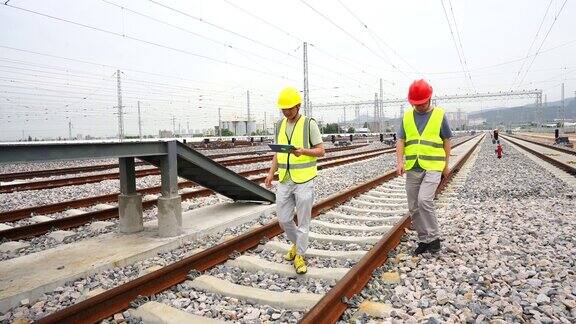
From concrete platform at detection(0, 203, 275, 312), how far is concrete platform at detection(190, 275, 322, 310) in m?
1.29

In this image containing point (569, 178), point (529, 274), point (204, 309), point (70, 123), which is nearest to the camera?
point (204, 309)

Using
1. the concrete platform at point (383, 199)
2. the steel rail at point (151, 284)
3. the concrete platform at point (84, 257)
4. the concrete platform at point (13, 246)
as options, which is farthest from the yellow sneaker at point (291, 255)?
the concrete platform at point (383, 199)

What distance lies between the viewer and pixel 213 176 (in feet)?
23.6

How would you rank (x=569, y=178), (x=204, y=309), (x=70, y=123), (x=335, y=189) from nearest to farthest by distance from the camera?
1. (x=204, y=309)
2. (x=335, y=189)
3. (x=569, y=178)
4. (x=70, y=123)

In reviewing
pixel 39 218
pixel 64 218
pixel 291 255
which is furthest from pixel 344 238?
pixel 39 218

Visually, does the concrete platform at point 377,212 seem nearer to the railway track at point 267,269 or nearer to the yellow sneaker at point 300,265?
the railway track at point 267,269

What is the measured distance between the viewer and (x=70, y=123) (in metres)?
52.0

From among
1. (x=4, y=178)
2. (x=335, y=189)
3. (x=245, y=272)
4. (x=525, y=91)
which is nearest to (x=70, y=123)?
(x=4, y=178)

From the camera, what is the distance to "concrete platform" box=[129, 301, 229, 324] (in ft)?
11.4

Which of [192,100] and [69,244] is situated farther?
[192,100]

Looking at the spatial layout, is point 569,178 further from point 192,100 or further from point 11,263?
point 192,100

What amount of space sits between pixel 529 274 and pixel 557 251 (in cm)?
103

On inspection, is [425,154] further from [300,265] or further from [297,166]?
[300,265]

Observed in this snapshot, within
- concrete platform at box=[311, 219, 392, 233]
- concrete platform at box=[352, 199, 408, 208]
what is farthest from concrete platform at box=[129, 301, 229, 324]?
concrete platform at box=[352, 199, 408, 208]
